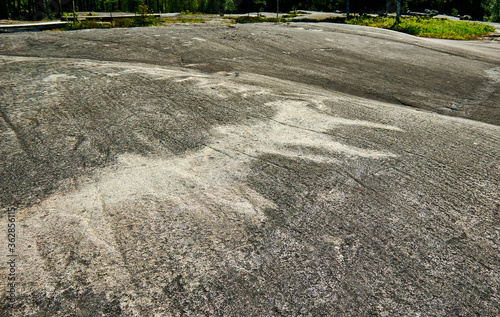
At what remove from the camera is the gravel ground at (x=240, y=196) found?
174 centimetres

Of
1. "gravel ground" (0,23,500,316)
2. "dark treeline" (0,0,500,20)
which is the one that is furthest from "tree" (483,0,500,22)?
"gravel ground" (0,23,500,316)

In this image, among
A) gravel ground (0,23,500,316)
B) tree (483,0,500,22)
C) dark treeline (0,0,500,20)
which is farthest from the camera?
tree (483,0,500,22)

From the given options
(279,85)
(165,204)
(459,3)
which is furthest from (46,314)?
(459,3)

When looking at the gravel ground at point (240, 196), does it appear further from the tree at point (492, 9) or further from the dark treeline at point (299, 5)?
the tree at point (492, 9)

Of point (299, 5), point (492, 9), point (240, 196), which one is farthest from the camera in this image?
point (492, 9)

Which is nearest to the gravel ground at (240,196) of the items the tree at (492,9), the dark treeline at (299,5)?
the dark treeline at (299,5)

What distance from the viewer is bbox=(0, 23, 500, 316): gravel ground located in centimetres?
174

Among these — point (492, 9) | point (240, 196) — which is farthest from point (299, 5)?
point (240, 196)

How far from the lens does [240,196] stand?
244cm

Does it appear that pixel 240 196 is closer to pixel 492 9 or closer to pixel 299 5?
pixel 299 5

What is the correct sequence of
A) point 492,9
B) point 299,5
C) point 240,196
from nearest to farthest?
point 240,196
point 299,5
point 492,9

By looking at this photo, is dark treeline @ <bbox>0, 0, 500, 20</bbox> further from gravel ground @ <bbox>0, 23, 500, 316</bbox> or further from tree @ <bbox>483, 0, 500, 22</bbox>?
gravel ground @ <bbox>0, 23, 500, 316</bbox>

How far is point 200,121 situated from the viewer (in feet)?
11.8

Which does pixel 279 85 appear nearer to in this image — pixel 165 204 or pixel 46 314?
pixel 165 204
